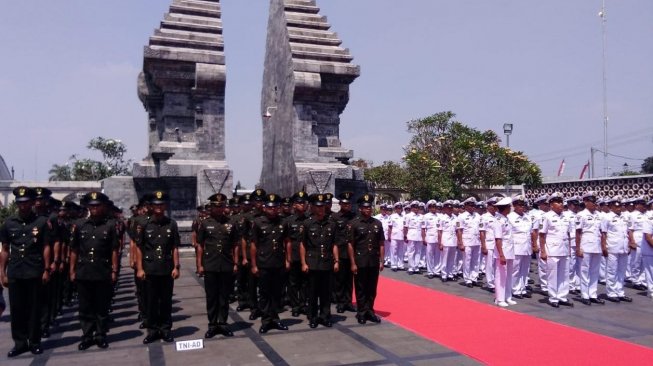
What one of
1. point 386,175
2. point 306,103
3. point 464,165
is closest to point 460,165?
point 464,165

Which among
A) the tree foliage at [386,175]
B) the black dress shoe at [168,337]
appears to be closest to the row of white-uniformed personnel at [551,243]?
the black dress shoe at [168,337]

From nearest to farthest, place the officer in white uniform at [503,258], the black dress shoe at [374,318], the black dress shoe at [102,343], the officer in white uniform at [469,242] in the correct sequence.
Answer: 1. the black dress shoe at [102,343]
2. the black dress shoe at [374,318]
3. the officer in white uniform at [503,258]
4. the officer in white uniform at [469,242]

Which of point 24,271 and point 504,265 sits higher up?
point 24,271

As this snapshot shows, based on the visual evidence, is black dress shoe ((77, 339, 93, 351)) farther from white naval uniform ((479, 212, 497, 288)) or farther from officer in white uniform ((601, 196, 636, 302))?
officer in white uniform ((601, 196, 636, 302))

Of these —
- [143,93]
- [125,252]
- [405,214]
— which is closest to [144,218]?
[405,214]

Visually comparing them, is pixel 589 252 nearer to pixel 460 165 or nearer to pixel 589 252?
pixel 589 252

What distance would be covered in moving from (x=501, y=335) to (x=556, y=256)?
2896 mm

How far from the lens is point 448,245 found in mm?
12156

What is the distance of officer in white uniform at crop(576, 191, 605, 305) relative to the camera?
9648 mm

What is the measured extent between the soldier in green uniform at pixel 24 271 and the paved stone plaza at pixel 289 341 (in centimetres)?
27

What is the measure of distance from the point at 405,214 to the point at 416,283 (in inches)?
114

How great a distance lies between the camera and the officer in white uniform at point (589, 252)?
9.65 meters

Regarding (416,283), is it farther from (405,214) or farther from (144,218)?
(144,218)

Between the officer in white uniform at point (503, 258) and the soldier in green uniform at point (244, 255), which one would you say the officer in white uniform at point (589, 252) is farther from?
the soldier in green uniform at point (244, 255)
